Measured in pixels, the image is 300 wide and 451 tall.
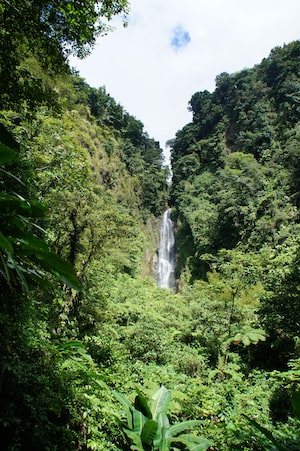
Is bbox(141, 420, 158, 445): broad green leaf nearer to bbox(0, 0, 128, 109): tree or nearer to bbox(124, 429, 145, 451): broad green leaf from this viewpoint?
bbox(124, 429, 145, 451): broad green leaf

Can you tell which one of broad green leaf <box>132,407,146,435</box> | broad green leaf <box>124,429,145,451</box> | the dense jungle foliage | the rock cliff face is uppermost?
the rock cliff face

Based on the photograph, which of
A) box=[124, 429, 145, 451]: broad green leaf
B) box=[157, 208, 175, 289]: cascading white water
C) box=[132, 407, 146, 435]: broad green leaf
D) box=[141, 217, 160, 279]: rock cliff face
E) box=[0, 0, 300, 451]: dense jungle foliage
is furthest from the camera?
box=[157, 208, 175, 289]: cascading white water

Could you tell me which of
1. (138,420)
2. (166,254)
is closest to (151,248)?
(166,254)

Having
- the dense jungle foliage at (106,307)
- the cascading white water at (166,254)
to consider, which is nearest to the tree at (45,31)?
the dense jungle foliage at (106,307)

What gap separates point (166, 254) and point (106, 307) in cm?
2283

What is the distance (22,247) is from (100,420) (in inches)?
94.7

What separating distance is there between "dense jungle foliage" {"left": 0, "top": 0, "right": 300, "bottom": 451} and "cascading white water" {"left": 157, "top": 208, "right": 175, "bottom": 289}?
17.4ft

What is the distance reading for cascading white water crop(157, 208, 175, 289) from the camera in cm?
2777

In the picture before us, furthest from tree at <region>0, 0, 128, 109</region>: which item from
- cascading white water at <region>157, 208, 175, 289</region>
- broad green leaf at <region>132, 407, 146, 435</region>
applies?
cascading white water at <region>157, 208, 175, 289</region>

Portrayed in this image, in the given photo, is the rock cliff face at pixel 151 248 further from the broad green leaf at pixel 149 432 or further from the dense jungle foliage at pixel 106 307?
the broad green leaf at pixel 149 432

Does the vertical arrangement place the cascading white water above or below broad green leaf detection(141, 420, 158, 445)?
above

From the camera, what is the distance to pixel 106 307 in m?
7.72

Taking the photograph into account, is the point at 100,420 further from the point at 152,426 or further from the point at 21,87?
the point at 21,87

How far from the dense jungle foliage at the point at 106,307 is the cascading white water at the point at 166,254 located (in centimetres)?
531
